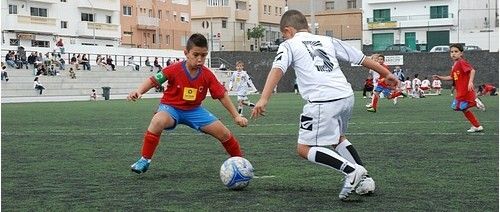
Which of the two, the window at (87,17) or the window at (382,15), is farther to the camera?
the window at (382,15)

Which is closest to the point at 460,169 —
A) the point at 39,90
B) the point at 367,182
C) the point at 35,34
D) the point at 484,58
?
the point at 367,182

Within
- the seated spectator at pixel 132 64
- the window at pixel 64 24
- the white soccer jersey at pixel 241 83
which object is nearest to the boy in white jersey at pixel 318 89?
the white soccer jersey at pixel 241 83

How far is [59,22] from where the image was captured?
223ft

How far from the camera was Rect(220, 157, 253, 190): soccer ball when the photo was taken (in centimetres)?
754

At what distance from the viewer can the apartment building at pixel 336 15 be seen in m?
82.4

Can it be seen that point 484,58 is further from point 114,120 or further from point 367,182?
point 367,182

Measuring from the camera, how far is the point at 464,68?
15297 mm

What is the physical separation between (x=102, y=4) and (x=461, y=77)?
60.8 m

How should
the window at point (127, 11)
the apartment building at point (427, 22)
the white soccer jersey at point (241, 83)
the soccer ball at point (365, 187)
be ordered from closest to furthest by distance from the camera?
the soccer ball at point (365, 187), the white soccer jersey at point (241, 83), the apartment building at point (427, 22), the window at point (127, 11)

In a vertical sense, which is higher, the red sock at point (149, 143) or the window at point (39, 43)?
the window at point (39, 43)

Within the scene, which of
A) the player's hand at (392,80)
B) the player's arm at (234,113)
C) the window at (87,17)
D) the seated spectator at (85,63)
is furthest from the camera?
the window at (87,17)

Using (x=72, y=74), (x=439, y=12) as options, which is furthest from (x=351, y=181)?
(x=439, y=12)

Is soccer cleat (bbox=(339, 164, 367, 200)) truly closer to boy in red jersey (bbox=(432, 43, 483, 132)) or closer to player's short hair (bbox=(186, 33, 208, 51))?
player's short hair (bbox=(186, 33, 208, 51))

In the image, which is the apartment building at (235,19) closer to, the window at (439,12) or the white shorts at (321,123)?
the window at (439,12)
